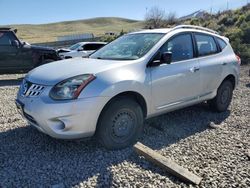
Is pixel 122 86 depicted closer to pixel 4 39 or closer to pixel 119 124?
pixel 119 124

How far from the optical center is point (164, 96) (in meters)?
5.05

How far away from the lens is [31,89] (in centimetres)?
446

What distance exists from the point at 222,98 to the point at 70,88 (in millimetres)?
3669

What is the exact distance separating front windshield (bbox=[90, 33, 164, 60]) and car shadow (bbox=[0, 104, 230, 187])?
1.34 meters

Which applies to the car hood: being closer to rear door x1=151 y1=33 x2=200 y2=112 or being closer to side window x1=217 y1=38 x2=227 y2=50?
rear door x1=151 y1=33 x2=200 y2=112

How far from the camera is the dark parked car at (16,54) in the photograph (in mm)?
11867

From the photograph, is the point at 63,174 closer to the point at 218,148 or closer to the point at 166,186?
the point at 166,186

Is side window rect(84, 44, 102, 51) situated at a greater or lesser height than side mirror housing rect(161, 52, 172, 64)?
lesser

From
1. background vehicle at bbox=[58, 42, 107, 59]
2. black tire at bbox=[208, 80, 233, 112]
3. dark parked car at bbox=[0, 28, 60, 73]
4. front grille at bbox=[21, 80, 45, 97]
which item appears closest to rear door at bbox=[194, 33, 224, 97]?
black tire at bbox=[208, 80, 233, 112]

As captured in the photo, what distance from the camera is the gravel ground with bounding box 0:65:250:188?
3.81 meters

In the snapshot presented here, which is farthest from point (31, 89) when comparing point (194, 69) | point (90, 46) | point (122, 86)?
point (90, 46)

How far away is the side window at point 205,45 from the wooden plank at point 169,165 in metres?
2.40

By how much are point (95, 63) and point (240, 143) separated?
2597mm

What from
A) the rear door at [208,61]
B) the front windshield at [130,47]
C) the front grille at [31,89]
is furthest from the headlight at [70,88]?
the rear door at [208,61]
